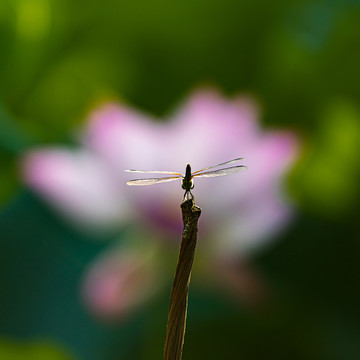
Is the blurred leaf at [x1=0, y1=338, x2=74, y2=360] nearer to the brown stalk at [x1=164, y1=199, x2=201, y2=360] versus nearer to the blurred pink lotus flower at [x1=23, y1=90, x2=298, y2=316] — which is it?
the blurred pink lotus flower at [x1=23, y1=90, x2=298, y2=316]

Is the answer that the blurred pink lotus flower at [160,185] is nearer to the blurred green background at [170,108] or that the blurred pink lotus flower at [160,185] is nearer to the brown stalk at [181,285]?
the blurred green background at [170,108]

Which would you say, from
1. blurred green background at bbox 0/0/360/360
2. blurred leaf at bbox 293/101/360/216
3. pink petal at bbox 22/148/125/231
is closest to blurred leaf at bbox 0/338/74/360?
blurred green background at bbox 0/0/360/360

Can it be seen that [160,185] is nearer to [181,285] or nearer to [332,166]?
[332,166]

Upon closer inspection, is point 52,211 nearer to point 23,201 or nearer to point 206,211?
point 23,201

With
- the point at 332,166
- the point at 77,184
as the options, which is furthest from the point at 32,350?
the point at 332,166

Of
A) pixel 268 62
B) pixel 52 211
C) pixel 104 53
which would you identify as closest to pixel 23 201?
pixel 52 211
